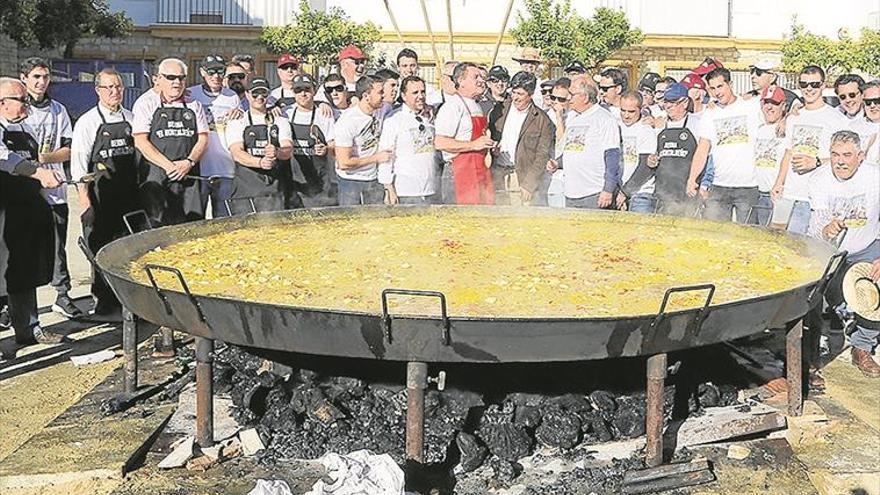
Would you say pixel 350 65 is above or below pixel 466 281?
above

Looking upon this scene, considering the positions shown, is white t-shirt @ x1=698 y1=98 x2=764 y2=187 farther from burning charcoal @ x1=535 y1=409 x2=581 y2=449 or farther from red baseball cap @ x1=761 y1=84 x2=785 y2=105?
burning charcoal @ x1=535 y1=409 x2=581 y2=449

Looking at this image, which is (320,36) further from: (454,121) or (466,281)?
(466,281)

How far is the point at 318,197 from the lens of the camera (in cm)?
788

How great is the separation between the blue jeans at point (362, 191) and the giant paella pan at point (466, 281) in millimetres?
1322

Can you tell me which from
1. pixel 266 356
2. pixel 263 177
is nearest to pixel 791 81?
pixel 263 177

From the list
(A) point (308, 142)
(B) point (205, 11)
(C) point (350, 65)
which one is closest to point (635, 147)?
(C) point (350, 65)

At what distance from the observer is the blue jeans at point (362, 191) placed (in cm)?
742

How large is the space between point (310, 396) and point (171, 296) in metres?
→ 1.05

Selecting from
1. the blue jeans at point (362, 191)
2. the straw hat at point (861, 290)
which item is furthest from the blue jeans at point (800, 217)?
the blue jeans at point (362, 191)

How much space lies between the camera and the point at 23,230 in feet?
20.0

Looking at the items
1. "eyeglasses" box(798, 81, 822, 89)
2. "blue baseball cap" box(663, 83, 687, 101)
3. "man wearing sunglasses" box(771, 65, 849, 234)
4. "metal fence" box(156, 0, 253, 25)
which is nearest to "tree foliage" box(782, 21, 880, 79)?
"metal fence" box(156, 0, 253, 25)

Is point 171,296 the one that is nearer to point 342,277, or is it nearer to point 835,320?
point 342,277

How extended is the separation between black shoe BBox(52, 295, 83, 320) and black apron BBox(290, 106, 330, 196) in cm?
198

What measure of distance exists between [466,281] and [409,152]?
314 centimetres
